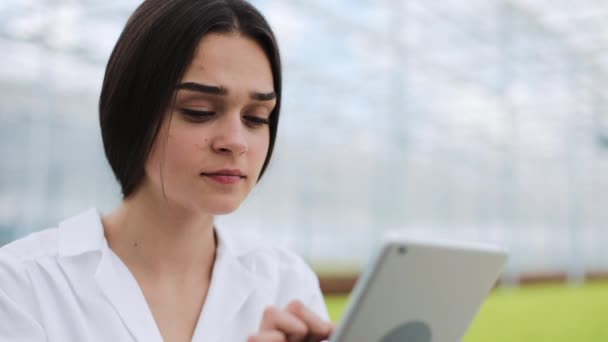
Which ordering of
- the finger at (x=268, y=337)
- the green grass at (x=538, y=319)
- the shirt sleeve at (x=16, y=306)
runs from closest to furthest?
the finger at (x=268, y=337)
the shirt sleeve at (x=16, y=306)
the green grass at (x=538, y=319)

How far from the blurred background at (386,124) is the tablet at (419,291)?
9.66 feet

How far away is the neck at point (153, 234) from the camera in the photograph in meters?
1.56

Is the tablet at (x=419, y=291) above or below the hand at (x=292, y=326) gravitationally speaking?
above

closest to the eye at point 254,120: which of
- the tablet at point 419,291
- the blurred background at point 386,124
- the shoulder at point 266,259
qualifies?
the shoulder at point 266,259

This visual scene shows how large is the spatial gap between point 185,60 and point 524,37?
12.9 m

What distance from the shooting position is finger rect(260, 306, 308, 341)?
3.84 ft

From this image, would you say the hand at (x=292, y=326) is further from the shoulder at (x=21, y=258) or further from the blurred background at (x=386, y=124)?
the blurred background at (x=386, y=124)

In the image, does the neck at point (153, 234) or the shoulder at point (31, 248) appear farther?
the neck at point (153, 234)

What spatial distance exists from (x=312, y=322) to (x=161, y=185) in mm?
516

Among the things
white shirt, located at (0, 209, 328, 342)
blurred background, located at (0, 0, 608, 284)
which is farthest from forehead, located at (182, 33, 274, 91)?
blurred background, located at (0, 0, 608, 284)

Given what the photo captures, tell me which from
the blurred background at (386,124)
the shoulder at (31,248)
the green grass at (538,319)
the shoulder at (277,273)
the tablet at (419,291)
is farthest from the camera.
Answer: the blurred background at (386,124)

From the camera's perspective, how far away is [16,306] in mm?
1322

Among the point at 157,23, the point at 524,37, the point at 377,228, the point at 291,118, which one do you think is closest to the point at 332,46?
the point at 291,118

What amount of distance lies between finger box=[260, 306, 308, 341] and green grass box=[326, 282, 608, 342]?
311 centimetres
